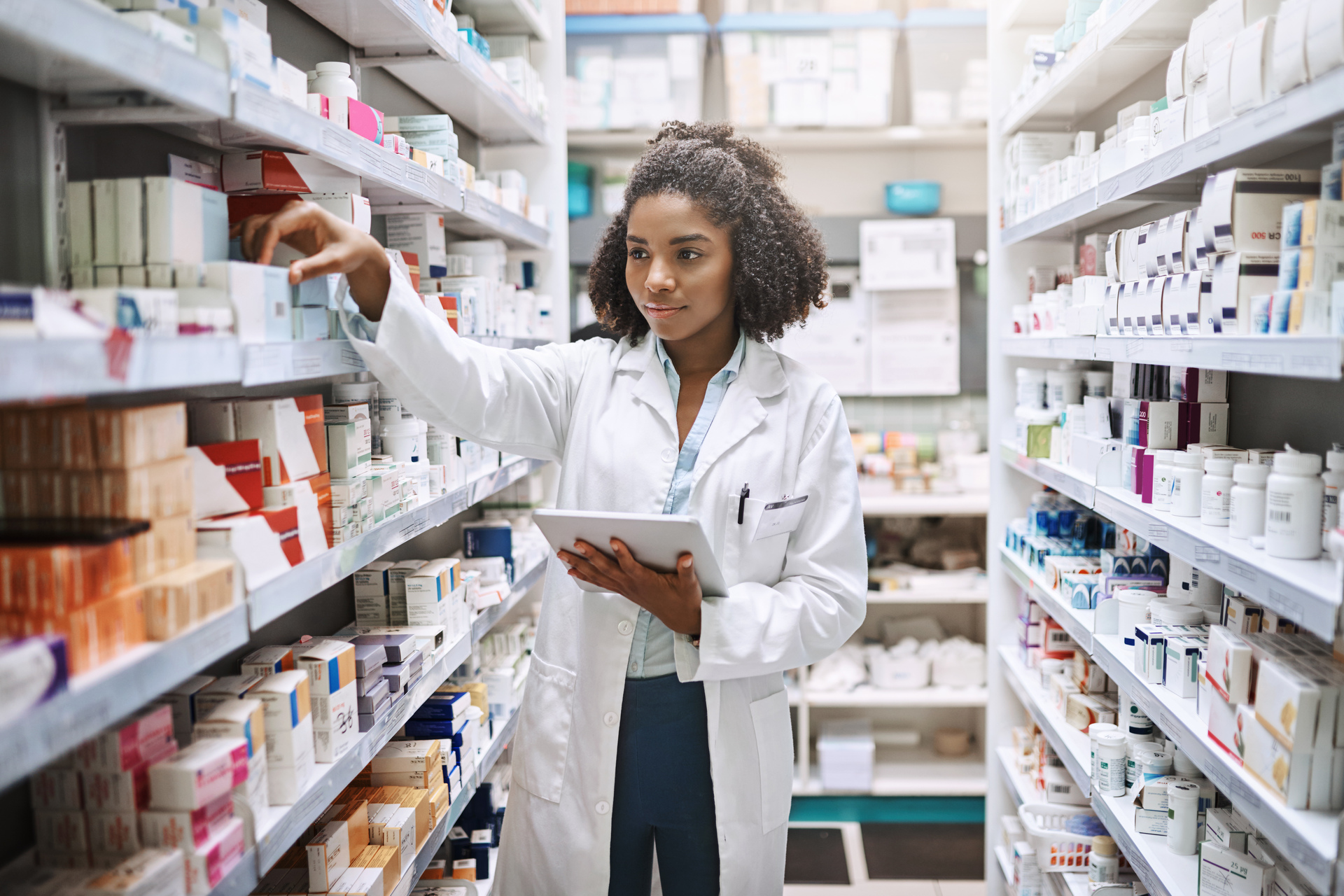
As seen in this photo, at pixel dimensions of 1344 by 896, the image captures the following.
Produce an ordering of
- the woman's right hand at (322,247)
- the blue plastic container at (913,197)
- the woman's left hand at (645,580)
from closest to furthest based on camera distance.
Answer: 1. the woman's right hand at (322,247)
2. the woman's left hand at (645,580)
3. the blue plastic container at (913,197)

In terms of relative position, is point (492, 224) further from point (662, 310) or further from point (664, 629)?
point (664, 629)

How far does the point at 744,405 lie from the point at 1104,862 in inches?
62.8

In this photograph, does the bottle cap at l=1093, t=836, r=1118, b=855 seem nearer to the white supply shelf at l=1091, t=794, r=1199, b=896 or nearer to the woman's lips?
the white supply shelf at l=1091, t=794, r=1199, b=896

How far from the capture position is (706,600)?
180 centimetres

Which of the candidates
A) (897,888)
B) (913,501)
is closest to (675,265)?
(913,501)

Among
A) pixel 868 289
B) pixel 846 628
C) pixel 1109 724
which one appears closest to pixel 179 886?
pixel 846 628

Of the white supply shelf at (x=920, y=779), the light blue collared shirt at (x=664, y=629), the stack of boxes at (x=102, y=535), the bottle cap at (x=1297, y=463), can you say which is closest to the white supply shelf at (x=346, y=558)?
the stack of boxes at (x=102, y=535)

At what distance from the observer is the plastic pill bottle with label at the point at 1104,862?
97.8 inches

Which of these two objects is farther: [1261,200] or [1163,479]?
[1163,479]

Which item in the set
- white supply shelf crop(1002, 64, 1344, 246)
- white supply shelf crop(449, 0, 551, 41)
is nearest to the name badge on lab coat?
white supply shelf crop(1002, 64, 1344, 246)

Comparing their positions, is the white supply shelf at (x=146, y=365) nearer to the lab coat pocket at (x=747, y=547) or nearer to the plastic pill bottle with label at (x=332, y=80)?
the plastic pill bottle with label at (x=332, y=80)

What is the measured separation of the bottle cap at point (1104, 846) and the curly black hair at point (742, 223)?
1.59 meters

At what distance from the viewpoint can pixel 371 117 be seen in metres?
1.88

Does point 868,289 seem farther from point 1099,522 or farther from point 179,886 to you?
point 179,886
